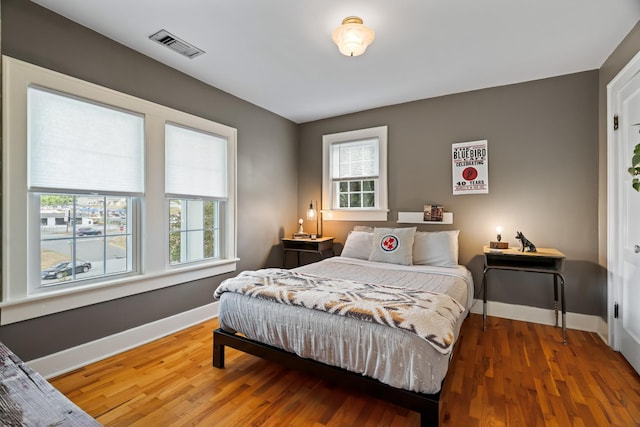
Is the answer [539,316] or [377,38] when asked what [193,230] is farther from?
[539,316]

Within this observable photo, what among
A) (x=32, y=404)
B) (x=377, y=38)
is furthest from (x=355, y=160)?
(x=32, y=404)

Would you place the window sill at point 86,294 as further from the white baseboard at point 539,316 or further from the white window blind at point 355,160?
the white baseboard at point 539,316

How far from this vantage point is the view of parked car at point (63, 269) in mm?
2199

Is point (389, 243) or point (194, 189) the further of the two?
point (389, 243)

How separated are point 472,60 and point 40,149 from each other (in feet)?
11.8

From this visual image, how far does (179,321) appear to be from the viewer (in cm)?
301

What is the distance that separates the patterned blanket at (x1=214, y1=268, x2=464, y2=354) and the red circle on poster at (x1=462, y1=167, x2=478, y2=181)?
1.94 m

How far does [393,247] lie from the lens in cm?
337

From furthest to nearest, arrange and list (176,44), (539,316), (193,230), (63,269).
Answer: (193,230), (539,316), (176,44), (63,269)

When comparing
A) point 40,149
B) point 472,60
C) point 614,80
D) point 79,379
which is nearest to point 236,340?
point 79,379

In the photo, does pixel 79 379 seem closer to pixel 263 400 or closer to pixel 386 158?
pixel 263 400

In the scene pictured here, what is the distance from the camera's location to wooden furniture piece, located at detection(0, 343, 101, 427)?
0.62m

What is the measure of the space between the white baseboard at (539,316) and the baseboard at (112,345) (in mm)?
3194

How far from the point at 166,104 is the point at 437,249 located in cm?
315
